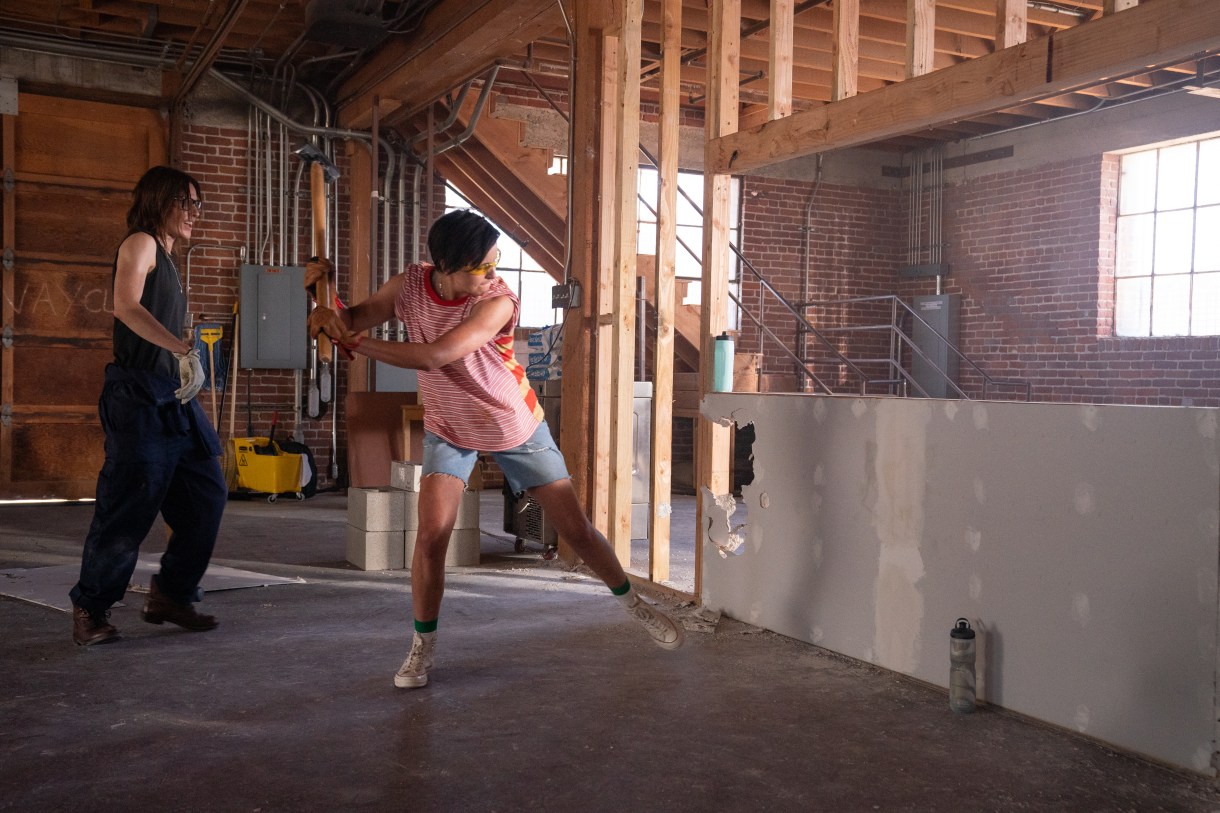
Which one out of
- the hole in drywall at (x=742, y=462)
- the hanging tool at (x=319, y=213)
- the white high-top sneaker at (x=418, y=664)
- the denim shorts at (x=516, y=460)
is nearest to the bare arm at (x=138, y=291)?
the hanging tool at (x=319, y=213)

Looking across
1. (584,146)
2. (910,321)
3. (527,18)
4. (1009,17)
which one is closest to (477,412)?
(1009,17)

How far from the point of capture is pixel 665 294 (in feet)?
16.2

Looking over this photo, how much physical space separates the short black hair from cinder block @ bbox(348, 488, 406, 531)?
8.08ft

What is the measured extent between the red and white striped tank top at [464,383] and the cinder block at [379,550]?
2233 mm

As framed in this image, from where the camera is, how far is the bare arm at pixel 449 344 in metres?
3.06

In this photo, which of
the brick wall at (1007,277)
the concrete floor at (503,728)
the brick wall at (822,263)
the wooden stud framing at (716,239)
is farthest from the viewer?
the brick wall at (822,263)

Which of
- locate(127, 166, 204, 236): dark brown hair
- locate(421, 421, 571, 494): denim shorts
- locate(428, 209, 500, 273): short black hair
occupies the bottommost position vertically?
locate(421, 421, 571, 494): denim shorts

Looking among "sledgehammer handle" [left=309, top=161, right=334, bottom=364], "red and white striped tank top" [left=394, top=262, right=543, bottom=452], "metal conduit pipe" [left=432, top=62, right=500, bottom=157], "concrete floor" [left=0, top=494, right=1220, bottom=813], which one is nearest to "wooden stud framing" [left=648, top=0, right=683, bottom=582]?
"concrete floor" [left=0, top=494, right=1220, bottom=813]

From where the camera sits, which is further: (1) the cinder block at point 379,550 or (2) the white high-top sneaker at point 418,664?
(1) the cinder block at point 379,550

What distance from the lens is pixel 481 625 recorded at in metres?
4.29

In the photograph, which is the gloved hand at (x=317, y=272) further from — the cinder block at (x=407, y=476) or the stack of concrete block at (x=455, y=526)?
the stack of concrete block at (x=455, y=526)

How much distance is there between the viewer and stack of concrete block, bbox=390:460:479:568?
557 centimetres

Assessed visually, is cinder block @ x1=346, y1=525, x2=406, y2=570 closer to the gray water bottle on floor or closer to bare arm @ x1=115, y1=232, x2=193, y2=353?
bare arm @ x1=115, y1=232, x2=193, y2=353

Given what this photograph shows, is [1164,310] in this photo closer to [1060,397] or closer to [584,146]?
[1060,397]
